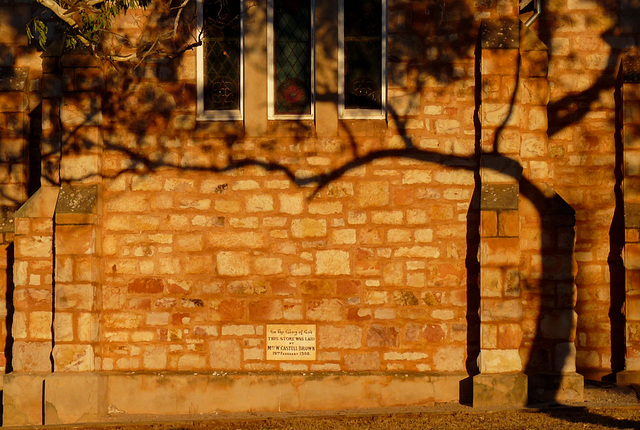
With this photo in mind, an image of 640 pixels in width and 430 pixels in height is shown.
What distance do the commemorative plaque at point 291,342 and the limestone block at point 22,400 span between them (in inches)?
103

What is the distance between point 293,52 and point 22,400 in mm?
5027

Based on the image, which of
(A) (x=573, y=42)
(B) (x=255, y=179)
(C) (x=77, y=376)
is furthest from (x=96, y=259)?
(A) (x=573, y=42)

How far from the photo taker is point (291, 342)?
10.3m

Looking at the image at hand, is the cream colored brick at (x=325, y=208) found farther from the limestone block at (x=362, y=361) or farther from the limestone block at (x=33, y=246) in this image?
the limestone block at (x=33, y=246)

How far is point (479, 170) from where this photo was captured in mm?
10164

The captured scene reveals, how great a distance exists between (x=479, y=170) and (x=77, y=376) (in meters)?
5.04

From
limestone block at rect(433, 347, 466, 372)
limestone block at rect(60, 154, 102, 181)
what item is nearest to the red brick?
limestone block at rect(60, 154, 102, 181)

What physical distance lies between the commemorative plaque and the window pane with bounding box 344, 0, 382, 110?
2.63 meters

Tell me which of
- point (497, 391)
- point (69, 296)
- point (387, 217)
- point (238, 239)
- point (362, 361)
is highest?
point (387, 217)

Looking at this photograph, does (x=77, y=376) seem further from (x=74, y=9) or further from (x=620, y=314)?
(x=620, y=314)

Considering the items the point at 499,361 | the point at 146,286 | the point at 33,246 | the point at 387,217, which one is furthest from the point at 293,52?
the point at 499,361

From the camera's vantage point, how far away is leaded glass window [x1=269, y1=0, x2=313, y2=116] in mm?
10562

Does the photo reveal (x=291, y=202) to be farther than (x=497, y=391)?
Yes

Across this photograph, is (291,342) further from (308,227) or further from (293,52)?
(293,52)
